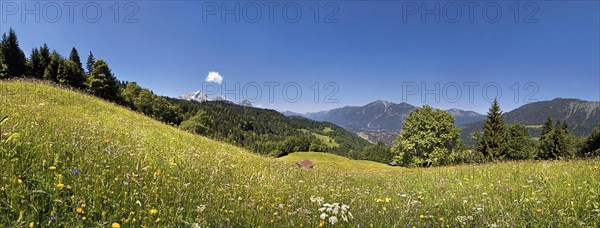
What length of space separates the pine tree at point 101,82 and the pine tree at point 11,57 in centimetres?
1082

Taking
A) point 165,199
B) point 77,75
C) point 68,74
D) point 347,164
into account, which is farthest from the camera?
point 77,75

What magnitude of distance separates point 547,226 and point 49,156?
7.05 m

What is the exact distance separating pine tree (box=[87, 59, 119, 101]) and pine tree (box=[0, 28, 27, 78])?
10822mm

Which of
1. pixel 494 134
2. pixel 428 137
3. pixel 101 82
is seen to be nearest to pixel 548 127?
pixel 494 134

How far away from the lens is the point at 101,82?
52656mm

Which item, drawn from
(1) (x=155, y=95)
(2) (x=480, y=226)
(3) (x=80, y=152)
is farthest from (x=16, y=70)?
(2) (x=480, y=226)

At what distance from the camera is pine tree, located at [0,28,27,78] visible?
47.9 metres

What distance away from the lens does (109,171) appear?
3.96 metres

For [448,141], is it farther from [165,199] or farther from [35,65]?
[35,65]

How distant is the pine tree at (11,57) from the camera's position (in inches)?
1885

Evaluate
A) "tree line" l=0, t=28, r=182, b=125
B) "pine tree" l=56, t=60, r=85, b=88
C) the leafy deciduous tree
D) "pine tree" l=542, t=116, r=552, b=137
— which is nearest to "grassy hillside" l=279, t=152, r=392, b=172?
the leafy deciduous tree

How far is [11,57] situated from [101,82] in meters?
14.7

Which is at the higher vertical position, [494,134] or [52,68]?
[52,68]

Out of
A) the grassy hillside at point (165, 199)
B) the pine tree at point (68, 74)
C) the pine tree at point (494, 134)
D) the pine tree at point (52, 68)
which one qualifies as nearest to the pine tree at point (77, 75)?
the pine tree at point (68, 74)
